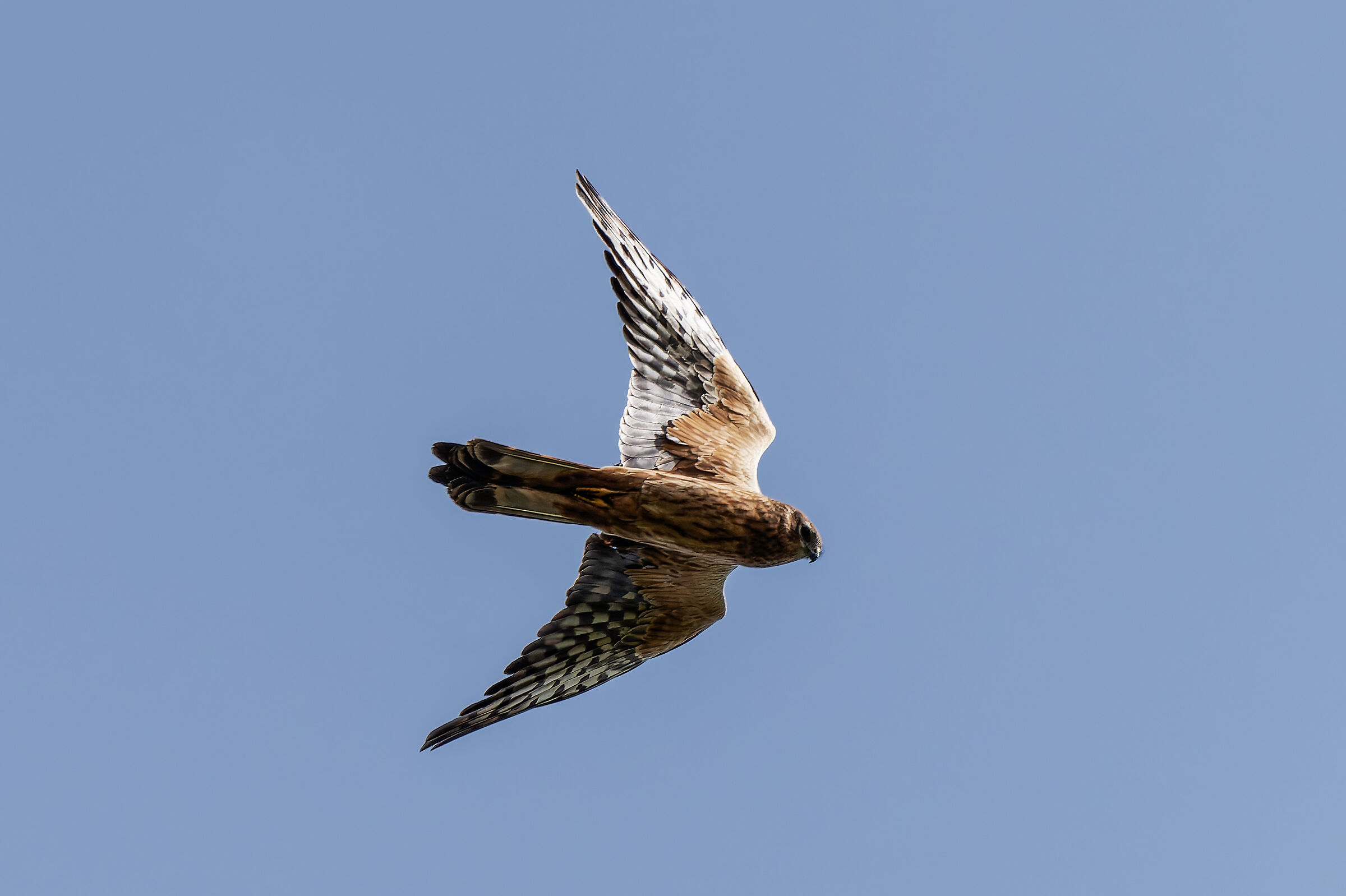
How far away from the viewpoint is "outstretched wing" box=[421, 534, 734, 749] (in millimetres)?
10055

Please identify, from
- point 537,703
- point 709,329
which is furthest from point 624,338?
point 537,703

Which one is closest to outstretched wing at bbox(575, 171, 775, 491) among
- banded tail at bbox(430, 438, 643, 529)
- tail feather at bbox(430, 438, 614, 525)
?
banded tail at bbox(430, 438, 643, 529)

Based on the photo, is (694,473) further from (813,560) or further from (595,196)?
(595,196)

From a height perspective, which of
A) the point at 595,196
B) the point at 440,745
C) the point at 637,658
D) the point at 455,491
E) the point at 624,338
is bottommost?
the point at 440,745

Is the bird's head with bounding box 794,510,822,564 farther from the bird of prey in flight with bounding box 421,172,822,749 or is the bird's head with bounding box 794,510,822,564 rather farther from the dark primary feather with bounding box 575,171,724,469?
the dark primary feather with bounding box 575,171,724,469

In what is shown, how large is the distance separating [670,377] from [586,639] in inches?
91.7

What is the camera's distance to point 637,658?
10539mm

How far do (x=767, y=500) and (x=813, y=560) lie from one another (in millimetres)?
550

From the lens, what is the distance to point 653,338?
10.7m

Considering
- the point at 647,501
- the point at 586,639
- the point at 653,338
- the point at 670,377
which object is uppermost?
the point at 653,338

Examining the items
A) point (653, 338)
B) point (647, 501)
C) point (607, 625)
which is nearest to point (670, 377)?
point (653, 338)

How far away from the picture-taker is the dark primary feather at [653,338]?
34.2 ft

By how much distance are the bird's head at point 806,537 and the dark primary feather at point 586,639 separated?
5.86 feet

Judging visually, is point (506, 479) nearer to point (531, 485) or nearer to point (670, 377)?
point (531, 485)
